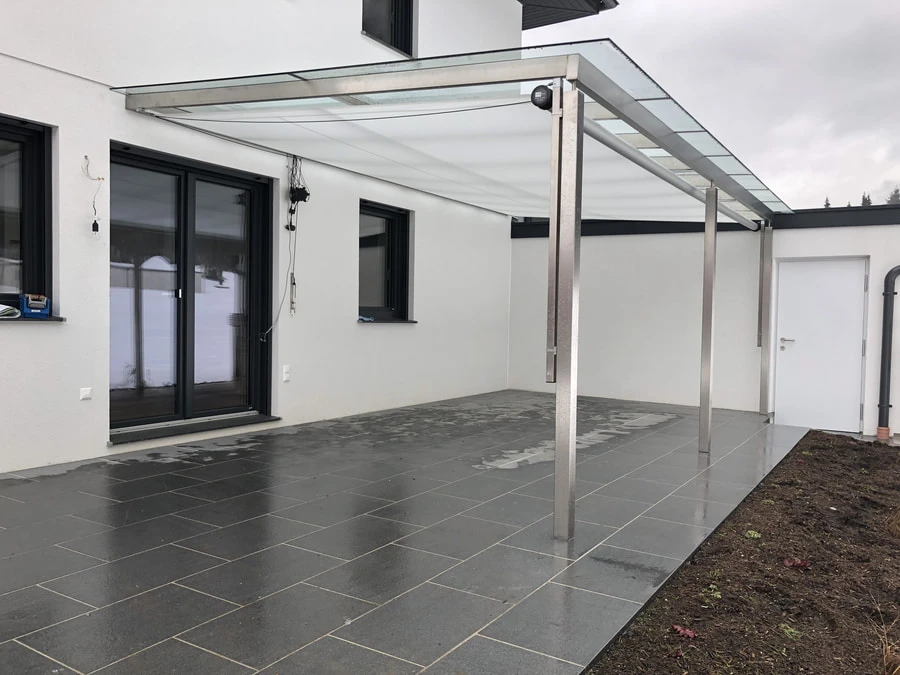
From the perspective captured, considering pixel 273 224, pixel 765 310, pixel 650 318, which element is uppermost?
pixel 273 224

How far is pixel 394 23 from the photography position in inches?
314

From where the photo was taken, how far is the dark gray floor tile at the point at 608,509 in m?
3.98

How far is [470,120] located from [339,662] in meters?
3.37

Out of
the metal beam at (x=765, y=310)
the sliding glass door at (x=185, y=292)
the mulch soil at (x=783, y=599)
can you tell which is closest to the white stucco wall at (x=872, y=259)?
the metal beam at (x=765, y=310)

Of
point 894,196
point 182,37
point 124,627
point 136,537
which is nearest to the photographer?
point 124,627

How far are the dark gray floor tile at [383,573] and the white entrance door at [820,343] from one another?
6.93m

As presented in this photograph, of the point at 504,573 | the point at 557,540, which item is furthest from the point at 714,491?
the point at 504,573

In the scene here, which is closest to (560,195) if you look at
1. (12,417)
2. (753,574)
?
(753,574)

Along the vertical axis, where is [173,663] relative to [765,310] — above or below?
below

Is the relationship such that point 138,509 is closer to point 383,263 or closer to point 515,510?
point 515,510

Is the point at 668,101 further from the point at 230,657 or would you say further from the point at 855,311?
the point at 855,311

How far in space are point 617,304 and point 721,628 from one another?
7.44 metres

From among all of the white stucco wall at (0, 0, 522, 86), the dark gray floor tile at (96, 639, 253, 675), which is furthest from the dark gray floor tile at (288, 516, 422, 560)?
the white stucco wall at (0, 0, 522, 86)

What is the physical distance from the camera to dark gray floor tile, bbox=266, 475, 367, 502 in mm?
4348
